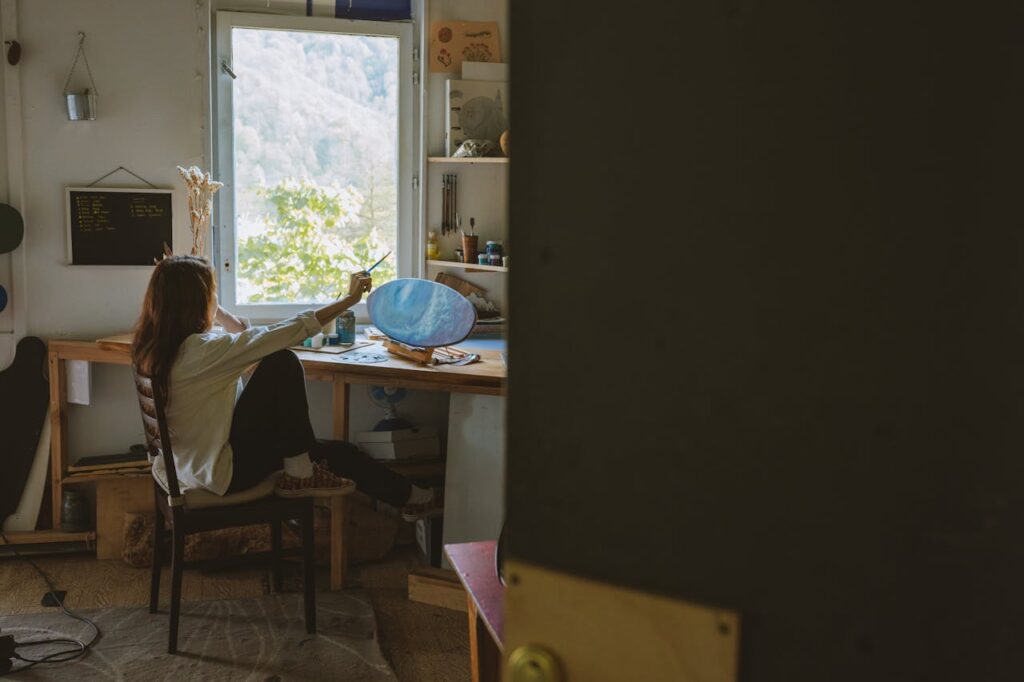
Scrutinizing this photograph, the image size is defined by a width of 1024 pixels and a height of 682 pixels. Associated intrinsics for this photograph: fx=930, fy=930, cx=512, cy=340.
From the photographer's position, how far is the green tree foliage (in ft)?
12.6

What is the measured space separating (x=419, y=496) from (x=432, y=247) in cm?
107

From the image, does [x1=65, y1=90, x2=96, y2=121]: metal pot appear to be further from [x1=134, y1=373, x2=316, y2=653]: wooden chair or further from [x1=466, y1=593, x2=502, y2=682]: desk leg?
[x1=466, y1=593, x2=502, y2=682]: desk leg

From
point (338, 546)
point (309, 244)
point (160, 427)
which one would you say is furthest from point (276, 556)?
point (309, 244)

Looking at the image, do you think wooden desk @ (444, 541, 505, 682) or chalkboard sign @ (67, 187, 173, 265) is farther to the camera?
chalkboard sign @ (67, 187, 173, 265)

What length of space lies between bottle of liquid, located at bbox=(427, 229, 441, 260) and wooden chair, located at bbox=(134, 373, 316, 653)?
1326 millimetres

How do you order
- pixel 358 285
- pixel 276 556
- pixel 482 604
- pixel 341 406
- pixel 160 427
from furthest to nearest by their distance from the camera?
pixel 341 406 → pixel 276 556 → pixel 358 285 → pixel 160 427 → pixel 482 604

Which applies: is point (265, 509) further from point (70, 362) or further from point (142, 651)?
point (70, 362)

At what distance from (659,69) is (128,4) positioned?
3.52 m

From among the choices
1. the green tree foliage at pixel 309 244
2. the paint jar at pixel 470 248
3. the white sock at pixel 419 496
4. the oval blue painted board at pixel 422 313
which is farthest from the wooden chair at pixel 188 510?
the paint jar at pixel 470 248

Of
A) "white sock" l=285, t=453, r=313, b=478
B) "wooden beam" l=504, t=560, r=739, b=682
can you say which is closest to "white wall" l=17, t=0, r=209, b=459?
"white sock" l=285, t=453, r=313, b=478

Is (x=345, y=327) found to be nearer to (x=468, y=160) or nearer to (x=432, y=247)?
(x=432, y=247)

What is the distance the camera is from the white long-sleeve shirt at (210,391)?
2.65 m

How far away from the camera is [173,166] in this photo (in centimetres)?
366

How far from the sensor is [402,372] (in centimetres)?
318
